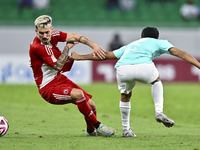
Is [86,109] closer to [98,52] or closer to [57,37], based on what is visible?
[98,52]

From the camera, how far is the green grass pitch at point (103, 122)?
15.7 ft

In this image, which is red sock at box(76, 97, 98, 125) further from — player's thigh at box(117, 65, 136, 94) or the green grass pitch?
player's thigh at box(117, 65, 136, 94)

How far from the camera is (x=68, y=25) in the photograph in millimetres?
18812

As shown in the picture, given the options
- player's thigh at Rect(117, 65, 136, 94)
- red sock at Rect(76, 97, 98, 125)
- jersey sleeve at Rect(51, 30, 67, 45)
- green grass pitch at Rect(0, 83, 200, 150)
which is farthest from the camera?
jersey sleeve at Rect(51, 30, 67, 45)

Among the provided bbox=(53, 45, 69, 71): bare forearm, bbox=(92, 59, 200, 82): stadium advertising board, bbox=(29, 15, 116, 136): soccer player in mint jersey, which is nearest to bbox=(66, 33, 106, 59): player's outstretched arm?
bbox=(29, 15, 116, 136): soccer player in mint jersey

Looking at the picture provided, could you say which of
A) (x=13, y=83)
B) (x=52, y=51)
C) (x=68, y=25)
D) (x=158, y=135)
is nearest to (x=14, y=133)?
(x=52, y=51)

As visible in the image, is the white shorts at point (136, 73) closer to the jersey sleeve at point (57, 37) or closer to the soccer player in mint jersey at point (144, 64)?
the soccer player in mint jersey at point (144, 64)

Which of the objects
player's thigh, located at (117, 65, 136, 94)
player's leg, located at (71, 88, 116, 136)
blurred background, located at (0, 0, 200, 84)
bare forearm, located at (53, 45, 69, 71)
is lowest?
blurred background, located at (0, 0, 200, 84)

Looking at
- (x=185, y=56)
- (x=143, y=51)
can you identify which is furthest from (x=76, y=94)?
(x=185, y=56)

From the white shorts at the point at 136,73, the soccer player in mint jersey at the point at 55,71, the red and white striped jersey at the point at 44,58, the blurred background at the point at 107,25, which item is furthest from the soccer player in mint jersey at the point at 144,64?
the blurred background at the point at 107,25

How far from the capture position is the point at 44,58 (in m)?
5.46

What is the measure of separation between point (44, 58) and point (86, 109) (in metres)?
0.96

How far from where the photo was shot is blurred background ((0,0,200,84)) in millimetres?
17859

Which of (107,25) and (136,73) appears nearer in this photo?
(136,73)
